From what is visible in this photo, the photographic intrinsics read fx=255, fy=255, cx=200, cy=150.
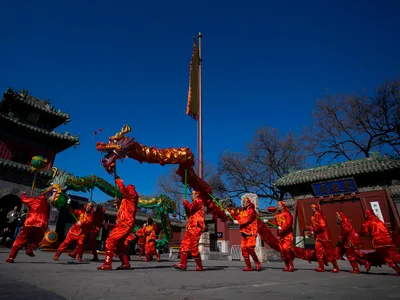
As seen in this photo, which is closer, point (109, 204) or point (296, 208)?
point (296, 208)

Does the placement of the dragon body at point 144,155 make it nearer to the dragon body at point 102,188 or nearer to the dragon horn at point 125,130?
the dragon horn at point 125,130

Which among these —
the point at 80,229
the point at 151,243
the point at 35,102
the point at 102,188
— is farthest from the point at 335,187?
the point at 35,102

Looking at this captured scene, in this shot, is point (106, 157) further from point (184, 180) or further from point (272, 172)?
point (272, 172)

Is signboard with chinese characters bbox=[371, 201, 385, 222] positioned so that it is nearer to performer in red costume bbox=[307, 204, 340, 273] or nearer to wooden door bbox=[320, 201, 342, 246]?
wooden door bbox=[320, 201, 342, 246]

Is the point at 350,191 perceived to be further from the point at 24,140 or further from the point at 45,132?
the point at 24,140

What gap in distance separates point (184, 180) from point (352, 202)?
13.4 m

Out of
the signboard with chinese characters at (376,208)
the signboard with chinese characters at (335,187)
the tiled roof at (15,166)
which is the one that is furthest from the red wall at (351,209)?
the tiled roof at (15,166)

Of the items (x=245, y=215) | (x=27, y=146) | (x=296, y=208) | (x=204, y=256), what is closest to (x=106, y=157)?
(x=245, y=215)

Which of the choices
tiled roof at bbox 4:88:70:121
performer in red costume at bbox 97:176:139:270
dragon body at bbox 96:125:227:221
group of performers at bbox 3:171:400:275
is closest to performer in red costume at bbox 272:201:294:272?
group of performers at bbox 3:171:400:275

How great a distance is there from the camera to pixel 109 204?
2388cm

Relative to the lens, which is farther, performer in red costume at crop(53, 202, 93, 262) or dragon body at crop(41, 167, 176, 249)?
dragon body at crop(41, 167, 176, 249)

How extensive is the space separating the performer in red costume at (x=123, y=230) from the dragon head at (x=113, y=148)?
387 mm

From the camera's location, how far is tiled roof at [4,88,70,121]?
18.7 metres

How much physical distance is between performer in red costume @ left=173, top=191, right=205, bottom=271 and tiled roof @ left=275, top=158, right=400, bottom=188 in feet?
40.8
